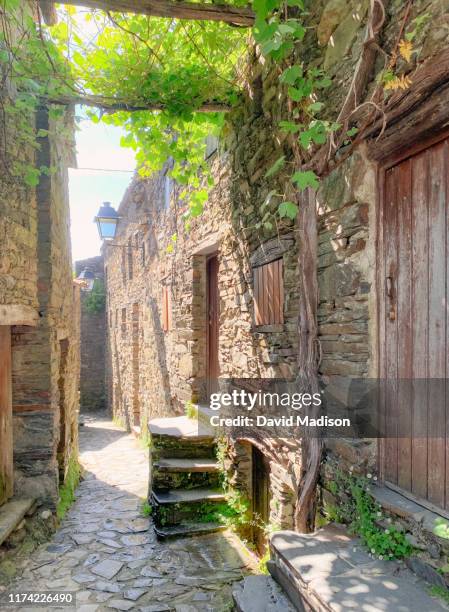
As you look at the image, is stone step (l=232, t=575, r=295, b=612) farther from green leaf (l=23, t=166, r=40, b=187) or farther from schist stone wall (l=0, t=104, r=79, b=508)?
green leaf (l=23, t=166, r=40, b=187)

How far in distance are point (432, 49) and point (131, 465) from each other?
7.18 metres

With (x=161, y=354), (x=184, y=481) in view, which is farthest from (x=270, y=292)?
(x=161, y=354)

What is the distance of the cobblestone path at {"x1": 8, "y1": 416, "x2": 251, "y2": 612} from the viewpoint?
3129 millimetres

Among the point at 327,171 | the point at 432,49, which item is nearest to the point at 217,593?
the point at 327,171

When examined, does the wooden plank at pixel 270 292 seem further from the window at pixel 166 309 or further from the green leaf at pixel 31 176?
the window at pixel 166 309

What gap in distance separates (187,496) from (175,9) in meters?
4.14

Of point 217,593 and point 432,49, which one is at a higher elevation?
point 432,49

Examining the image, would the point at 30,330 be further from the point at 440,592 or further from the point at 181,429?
the point at 440,592

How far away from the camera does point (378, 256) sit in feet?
7.25

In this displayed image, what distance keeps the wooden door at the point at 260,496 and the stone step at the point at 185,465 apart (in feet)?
1.68

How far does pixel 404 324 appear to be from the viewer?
2074mm

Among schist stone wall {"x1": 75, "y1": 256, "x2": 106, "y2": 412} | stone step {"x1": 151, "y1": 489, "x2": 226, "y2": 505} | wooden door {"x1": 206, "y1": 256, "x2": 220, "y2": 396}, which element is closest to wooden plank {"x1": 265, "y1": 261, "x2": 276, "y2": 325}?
stone step {"x1": 151, "y1": 489, "x2": 226, "y2": 505}

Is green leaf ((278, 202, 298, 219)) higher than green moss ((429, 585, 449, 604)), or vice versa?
green leaf ((278, 202, 298, 219))

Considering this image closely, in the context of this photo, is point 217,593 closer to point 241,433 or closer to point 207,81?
point 241,433
